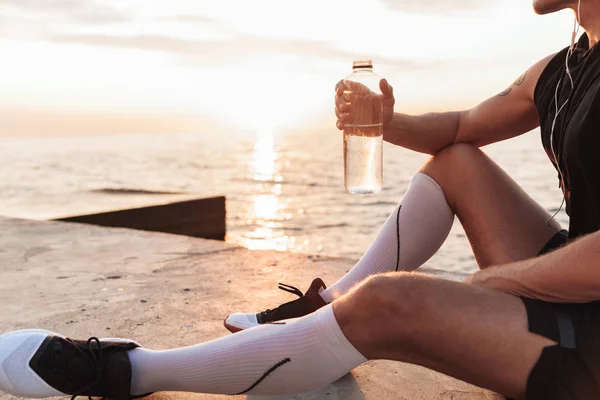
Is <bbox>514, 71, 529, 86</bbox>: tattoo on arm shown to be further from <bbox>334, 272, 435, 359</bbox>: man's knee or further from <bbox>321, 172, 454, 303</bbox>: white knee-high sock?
<bbox>334, 272, 435, 359</bbox>: man's knee

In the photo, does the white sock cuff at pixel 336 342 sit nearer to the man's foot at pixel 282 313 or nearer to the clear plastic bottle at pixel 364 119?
the man's foot at pixel 282 313

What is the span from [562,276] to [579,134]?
424 millimetres

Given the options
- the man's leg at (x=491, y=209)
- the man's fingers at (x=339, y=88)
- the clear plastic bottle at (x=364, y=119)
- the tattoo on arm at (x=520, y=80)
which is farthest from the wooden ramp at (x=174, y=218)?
the tattoo on arm at (x=520, y=80)

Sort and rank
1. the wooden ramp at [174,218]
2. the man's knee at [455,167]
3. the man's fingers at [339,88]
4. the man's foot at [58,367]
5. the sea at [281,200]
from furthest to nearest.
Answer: the sea at [281,200] < the wooden ramp at [174,218] < the man's fingers at [339,88] < the man's knee at [455,167] < the man's foot at [58,367]

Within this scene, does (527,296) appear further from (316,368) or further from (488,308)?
(316,368)

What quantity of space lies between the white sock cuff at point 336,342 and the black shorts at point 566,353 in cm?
46

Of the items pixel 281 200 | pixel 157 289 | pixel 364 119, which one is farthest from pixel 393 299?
pixel 281 200

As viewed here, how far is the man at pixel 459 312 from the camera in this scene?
4.67 feet

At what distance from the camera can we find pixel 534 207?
215 cm

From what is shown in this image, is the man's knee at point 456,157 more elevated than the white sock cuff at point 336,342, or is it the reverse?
the man's knee at point 456,157

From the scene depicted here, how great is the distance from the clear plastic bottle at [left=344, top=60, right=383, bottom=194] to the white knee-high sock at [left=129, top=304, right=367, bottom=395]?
1.05m

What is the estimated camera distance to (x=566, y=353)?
1.38 m

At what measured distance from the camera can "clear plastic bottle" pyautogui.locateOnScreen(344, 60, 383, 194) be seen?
244cm

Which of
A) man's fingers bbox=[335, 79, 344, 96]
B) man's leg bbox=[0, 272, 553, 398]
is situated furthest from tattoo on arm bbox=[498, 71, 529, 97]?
man's leg bbox=[0, 272, 553, 398]
